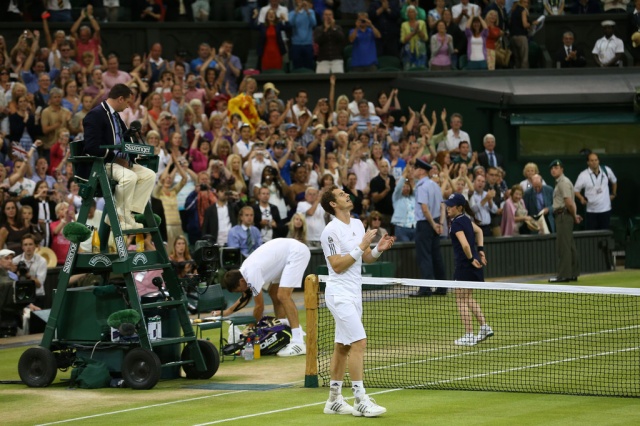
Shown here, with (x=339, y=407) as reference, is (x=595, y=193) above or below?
above

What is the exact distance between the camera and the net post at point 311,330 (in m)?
13.3

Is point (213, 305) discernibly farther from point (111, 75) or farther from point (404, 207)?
point (111, 75)

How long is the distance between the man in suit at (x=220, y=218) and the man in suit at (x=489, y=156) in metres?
7.13

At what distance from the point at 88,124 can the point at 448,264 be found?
1203 cm

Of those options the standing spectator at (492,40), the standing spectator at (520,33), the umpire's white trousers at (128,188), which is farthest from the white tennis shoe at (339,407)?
the standing spectator at (520,33)

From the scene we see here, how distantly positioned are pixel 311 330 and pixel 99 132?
3.36 metres

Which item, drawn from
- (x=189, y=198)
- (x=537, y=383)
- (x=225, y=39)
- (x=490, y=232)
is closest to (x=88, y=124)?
(x=537, y=383)

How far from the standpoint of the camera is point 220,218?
22.2 meters

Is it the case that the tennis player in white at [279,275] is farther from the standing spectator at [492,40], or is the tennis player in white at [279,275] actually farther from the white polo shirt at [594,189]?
the standing spectator at [492,40]

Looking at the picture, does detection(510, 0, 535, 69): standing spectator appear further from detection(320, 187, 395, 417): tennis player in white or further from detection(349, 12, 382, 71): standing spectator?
detection(320, 187, 395, 417): tennis player in white

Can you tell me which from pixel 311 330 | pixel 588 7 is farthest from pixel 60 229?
pixel 588 7

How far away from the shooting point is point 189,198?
22.6 m

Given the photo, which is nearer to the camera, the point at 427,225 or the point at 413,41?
the point at 427,225

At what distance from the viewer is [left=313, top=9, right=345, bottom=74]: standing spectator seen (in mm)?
29500
